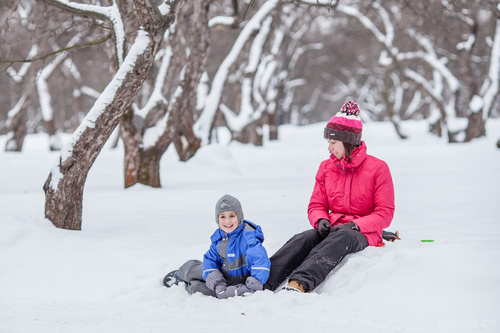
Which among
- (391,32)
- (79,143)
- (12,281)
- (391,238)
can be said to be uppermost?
(391,32)

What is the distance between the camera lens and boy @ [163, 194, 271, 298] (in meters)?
3.45

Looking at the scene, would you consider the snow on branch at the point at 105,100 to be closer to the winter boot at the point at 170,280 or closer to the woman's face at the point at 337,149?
the winter boot at the point at 170,280

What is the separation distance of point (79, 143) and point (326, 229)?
2.27 m

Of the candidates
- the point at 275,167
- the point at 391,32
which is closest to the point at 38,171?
the point at 275,167

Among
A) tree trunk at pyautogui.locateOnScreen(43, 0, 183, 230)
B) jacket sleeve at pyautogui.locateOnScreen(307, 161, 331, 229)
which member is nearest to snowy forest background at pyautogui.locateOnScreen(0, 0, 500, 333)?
tree trunk at pyautogui.locateOnScreen(43, 0, 183, 230)

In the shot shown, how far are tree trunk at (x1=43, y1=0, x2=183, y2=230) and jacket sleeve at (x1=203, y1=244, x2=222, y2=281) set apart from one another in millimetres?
1731

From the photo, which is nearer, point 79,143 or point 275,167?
point 79,143

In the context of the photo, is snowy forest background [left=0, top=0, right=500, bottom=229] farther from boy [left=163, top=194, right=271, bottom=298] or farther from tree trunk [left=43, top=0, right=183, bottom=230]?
boy [left=163, top=194, right=271, bottom=298]

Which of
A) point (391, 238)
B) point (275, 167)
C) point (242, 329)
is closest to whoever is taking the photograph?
point (242, 329)

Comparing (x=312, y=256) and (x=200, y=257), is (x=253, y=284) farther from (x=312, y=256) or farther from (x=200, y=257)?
(x=200, y=257)

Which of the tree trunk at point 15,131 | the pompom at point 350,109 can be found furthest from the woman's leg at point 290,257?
the tree trunk at point 15,131

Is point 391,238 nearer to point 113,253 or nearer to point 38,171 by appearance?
point 113,253

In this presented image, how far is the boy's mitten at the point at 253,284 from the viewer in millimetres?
3369

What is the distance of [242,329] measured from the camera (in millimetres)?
2787
